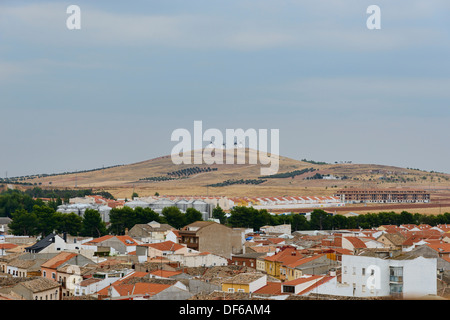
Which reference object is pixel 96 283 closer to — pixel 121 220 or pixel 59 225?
pixel 59 225

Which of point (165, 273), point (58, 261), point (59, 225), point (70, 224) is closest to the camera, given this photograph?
point (165, 273)

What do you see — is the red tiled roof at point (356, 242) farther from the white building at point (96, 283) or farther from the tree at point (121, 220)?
the tree at point (121, 220)

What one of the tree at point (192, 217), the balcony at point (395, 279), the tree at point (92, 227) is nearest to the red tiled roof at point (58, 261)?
the balcony at point (395, 279)

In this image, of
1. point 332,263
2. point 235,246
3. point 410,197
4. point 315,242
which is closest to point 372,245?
point 315,242

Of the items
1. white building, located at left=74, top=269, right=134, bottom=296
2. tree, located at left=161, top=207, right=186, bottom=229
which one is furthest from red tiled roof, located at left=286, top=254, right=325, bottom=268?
tree, located at left=161, top=207, right=186, bottom=229

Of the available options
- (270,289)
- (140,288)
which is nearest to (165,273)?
(270,289)

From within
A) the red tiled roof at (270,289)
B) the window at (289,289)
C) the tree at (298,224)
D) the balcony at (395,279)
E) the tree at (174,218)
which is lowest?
the tree at (298,224)

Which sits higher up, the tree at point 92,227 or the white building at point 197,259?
the white building at point 197,259

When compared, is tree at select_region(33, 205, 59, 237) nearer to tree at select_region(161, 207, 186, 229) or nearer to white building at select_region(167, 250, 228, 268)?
tree at select_region(161, 207, 186, 229)

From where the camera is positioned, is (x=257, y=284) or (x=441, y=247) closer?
(x=257, y=284)

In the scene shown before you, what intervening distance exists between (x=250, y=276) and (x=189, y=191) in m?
145
